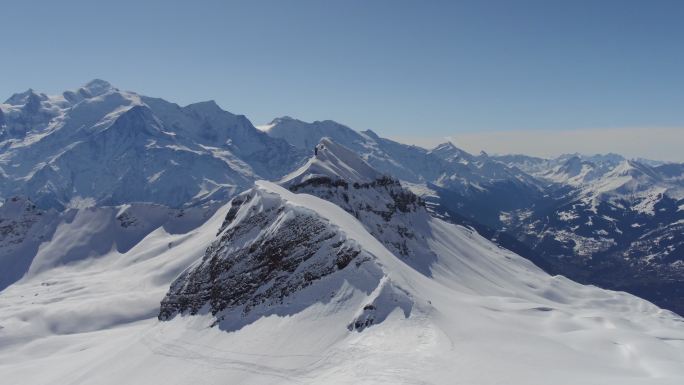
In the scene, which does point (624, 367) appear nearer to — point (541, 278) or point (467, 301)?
point (467, 301)

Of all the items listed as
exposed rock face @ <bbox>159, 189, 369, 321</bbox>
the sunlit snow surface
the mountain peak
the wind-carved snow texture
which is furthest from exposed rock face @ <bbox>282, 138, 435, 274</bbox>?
the wind-carved snow texture

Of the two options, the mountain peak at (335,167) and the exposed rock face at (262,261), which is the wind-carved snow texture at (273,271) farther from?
the mountain peak at (335,167)

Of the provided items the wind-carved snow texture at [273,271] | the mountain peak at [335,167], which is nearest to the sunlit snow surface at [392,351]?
the wind-carved snow texture at [273,271]

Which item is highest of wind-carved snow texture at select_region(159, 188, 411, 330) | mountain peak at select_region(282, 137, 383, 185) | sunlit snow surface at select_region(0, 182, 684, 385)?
mountain peak at select_region(282, 137, 383, 185)

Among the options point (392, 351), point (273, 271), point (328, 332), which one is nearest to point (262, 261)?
point (273, 271)

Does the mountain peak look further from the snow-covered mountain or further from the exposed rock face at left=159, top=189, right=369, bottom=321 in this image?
the exposed rock face at left=159, top=189, right=369, bottom=321

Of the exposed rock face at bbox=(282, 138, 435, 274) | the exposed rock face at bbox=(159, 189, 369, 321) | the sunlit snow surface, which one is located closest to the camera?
the sunlit snow surface

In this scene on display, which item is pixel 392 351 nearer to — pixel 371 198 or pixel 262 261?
pixel 262 261
